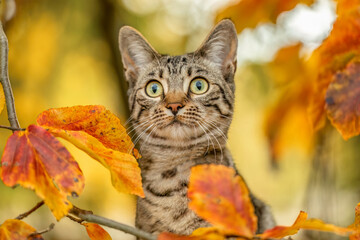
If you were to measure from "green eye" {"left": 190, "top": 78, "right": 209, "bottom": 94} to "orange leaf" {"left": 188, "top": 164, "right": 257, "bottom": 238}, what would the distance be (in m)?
1.22

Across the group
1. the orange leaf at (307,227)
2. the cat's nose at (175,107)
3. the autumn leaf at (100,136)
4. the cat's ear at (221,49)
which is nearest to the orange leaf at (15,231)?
the autumn leaf at (100,136)

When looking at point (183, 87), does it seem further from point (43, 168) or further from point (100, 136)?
point (43, 168)

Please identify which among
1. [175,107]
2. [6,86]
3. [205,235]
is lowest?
[205,235]

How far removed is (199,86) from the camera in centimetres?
226

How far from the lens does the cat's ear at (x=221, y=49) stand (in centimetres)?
241

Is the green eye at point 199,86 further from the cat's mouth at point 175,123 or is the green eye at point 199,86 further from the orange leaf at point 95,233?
the orange leaf at point 95,233

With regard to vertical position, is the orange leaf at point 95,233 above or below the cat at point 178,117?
below

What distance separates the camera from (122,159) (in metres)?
1.19

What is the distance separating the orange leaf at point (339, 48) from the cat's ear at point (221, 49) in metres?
0.72

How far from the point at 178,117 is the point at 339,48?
804 millimetres

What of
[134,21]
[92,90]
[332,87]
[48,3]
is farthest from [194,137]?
[92,90]

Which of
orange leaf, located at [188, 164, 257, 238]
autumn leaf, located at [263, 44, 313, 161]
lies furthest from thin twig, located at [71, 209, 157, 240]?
autumn leaf, located at [263, 44, 313, 161]

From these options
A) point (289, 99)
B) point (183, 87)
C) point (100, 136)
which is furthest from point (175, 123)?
point (289, 99)

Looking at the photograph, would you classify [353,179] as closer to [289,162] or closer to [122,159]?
[289,162]
